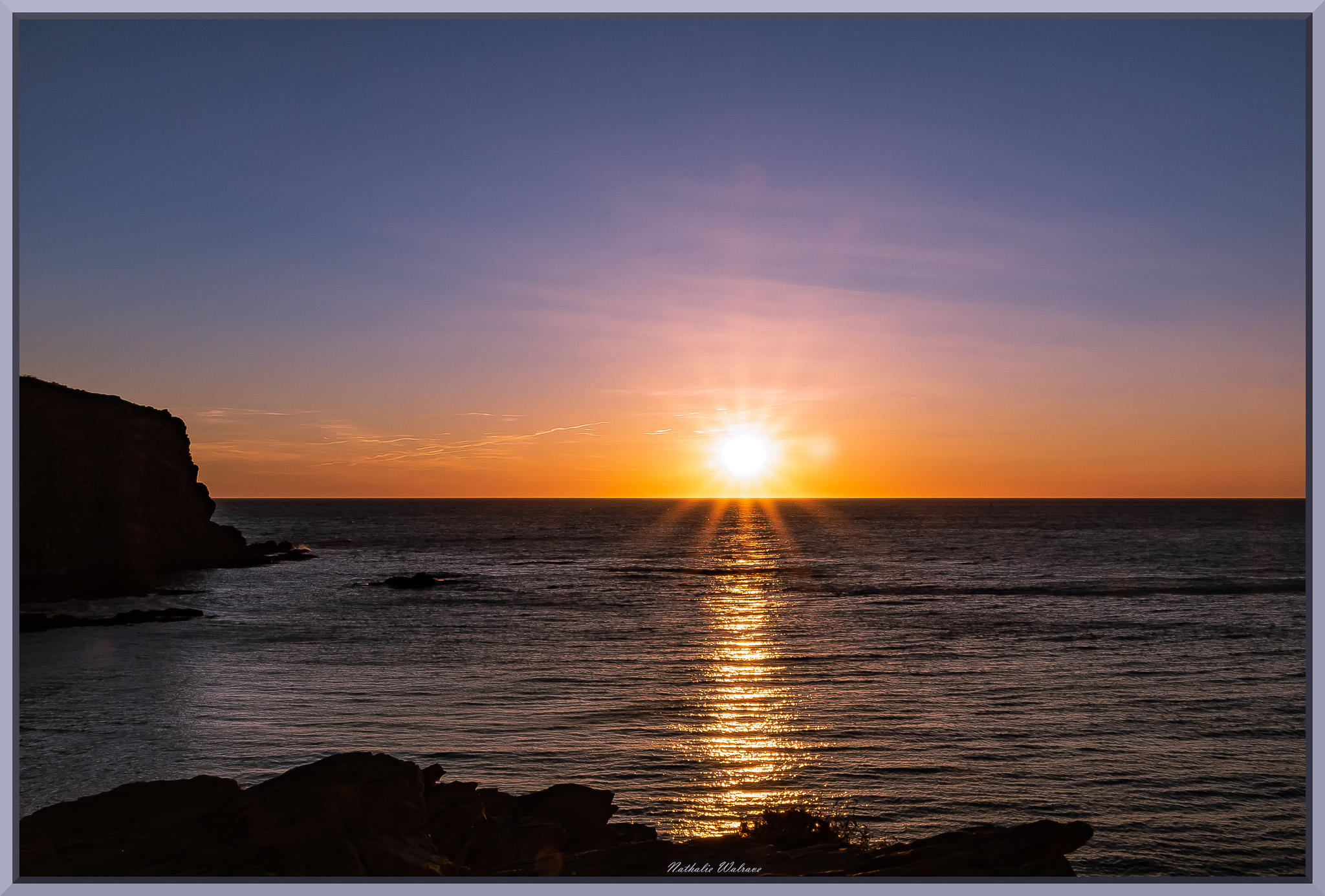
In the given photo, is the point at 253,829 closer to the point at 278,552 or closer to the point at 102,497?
the point at 102,497

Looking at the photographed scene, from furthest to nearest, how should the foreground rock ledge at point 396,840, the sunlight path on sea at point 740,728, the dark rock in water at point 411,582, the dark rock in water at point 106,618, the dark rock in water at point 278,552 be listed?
the dark rock in water at point 278,552
the dark rock in water at point 411,582
the dark rock in water at point 106,618
the sunlight path on sea at point 740,728
the foreground rock ledge at point 396,840

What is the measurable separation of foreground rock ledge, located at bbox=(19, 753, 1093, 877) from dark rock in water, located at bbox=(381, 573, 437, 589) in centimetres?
4124

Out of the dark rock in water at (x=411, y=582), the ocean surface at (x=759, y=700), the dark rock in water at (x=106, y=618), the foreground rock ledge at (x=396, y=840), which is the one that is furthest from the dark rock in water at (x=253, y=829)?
the dark rock in water at (x=411, y=582)

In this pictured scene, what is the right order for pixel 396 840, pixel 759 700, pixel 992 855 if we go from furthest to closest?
1. pixel 759 700
2. pixel 396 840
3. pixel 992 855

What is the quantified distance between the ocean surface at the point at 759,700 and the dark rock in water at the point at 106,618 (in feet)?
3.39

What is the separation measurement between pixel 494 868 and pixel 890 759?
8150 millimetres

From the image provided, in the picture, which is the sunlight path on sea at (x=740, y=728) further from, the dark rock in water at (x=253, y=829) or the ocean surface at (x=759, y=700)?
the dark rock in water at (x=253, y=829)

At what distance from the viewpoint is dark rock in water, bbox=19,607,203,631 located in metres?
28.7

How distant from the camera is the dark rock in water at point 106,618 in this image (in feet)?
94.2

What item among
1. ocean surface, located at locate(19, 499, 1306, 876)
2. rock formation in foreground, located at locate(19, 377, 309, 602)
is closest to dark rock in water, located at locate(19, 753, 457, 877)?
ocean surface, located at locate(19, 499, 1306, 876)

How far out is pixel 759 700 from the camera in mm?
18875

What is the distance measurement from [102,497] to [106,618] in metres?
14.3

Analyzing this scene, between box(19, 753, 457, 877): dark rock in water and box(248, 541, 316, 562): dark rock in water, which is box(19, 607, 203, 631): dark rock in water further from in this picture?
box(248, 541, 316, 562): dark rock in water

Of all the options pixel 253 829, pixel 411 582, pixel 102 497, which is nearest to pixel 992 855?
pixel 253 829
